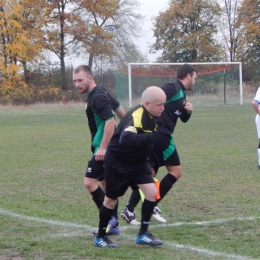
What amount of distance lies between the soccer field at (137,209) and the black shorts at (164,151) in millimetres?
732

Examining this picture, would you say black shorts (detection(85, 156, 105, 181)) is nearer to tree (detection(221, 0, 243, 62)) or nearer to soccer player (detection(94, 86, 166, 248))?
soccer player (detection(94, 86, 166, 248))

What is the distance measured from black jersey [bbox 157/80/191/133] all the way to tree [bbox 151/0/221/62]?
4787 centimetres

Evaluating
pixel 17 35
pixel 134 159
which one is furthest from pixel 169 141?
pixel 17 35

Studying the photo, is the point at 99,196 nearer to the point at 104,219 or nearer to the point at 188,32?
the point at 104,219

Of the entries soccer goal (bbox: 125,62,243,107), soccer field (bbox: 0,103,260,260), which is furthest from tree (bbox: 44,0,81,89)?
soccer field (bbox: 0,103,260,260)

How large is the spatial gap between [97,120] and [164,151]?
1105 mm

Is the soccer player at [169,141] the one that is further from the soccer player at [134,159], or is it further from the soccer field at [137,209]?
the soccer player at [134,159]

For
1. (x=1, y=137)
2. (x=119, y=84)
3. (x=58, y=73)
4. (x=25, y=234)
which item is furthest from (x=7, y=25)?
(x=25, y=234)

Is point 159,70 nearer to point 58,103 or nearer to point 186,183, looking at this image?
point 58,103

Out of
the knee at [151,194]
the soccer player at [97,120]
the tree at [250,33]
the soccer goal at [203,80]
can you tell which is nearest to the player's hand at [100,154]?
the soccer player at [97,120]

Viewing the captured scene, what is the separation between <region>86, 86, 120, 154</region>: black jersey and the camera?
22.0 ft

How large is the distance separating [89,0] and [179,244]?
47.6 m

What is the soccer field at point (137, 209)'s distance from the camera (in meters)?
6.24

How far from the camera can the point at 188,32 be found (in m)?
57.2
